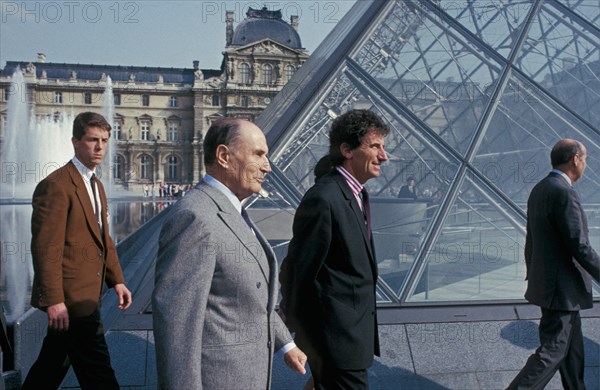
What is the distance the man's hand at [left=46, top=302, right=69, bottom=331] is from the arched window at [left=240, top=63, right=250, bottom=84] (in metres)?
71.8

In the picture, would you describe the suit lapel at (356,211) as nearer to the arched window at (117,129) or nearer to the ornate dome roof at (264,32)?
the arched window at (117,129)

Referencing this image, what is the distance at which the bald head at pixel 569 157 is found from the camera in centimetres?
279

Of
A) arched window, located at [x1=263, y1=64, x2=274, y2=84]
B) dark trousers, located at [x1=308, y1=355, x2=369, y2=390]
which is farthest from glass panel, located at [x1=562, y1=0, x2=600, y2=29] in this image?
arched window, located at [x1=263, y1=64, x2=274, y2=84]

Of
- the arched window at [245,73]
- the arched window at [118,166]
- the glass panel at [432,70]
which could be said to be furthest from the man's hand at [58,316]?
the arched window at [245,73]

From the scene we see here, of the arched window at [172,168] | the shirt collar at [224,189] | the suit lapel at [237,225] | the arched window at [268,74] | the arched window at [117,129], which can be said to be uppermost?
the arched window at [268,74]

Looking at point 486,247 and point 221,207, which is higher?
point 221,207

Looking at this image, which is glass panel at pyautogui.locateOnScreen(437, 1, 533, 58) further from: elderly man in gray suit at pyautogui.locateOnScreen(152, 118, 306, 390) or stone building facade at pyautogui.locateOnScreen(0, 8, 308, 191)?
stone building facade at pyautogui.locateOnScreen(0, 8, 308, 191)

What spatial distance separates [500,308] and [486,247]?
1.54ft

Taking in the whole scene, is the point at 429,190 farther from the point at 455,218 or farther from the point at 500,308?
the point at 500,308

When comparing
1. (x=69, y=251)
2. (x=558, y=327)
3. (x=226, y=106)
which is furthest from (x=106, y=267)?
(x=226, y=106)

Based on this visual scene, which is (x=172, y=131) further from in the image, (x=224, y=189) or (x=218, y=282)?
(x=218, y=282)

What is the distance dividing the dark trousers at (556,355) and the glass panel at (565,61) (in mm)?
1978

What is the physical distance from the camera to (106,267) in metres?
2.70

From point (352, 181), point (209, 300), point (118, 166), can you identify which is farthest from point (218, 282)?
point (118, 166)
